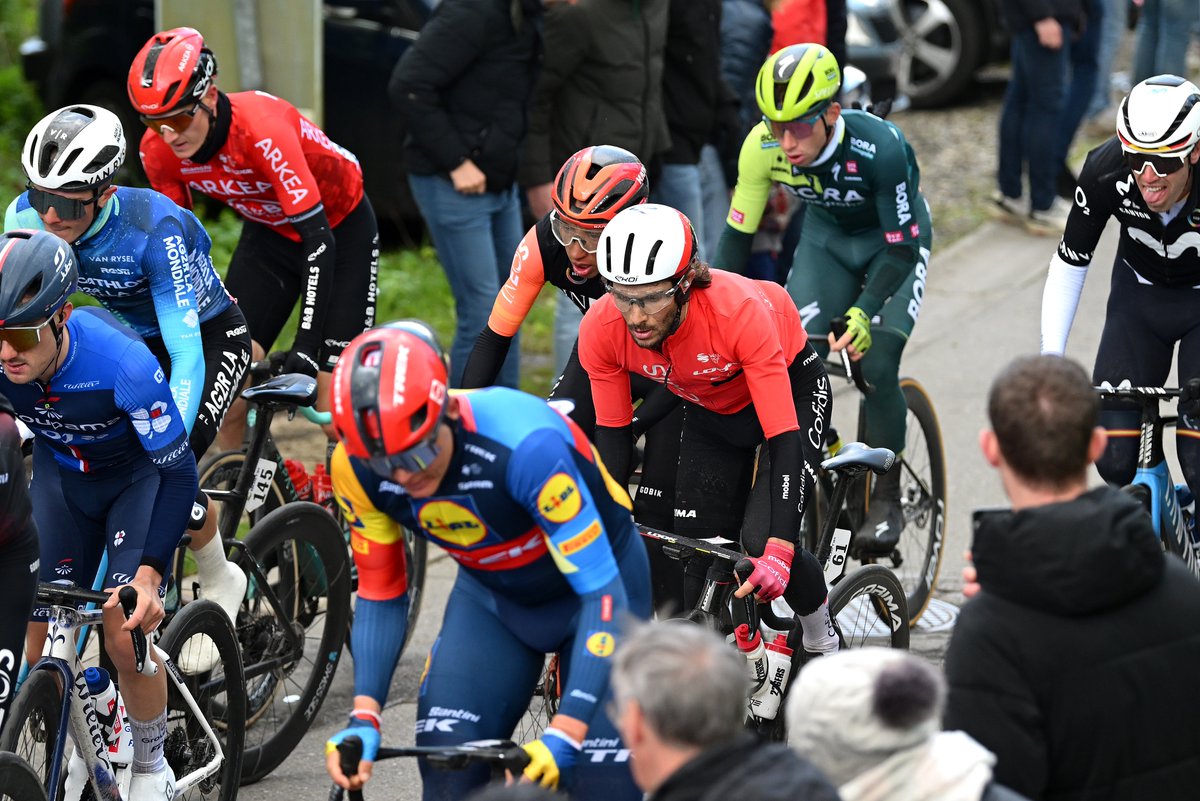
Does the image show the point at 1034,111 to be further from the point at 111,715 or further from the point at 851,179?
the point at 111,715

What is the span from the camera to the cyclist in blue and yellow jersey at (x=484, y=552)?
3.69 m

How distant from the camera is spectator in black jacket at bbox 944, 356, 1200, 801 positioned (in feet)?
9.89

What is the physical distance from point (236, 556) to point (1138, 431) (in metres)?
3.42

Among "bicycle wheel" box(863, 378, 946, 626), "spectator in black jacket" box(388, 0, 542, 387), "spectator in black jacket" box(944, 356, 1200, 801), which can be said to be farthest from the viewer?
"spectator in black jacket" box(388, 0, 542, 387)

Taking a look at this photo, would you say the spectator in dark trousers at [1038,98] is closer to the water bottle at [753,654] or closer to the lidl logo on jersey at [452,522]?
the water bottle at [753,654]

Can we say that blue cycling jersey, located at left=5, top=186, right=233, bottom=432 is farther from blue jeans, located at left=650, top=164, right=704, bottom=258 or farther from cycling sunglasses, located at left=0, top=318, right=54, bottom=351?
blue jeans, located at left=650, top=164, right=704, bottom=258

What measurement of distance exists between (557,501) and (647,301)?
4.00ft

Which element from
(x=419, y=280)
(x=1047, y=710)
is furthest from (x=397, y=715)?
(x=419, y=280)

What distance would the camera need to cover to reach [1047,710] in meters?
3.04

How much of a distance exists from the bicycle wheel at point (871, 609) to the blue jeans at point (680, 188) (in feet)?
12.2

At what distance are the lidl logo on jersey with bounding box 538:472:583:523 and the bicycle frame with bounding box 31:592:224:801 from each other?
166 centimetres

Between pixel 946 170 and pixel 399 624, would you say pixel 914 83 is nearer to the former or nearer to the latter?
pixel 946 170

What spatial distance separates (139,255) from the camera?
577 cm

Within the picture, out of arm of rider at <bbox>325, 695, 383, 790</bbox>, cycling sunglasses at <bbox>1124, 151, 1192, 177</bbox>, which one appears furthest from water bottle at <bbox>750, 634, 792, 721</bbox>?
cycling sunglasses at <bbox>1124, 151, 1192, 177</bbox>
